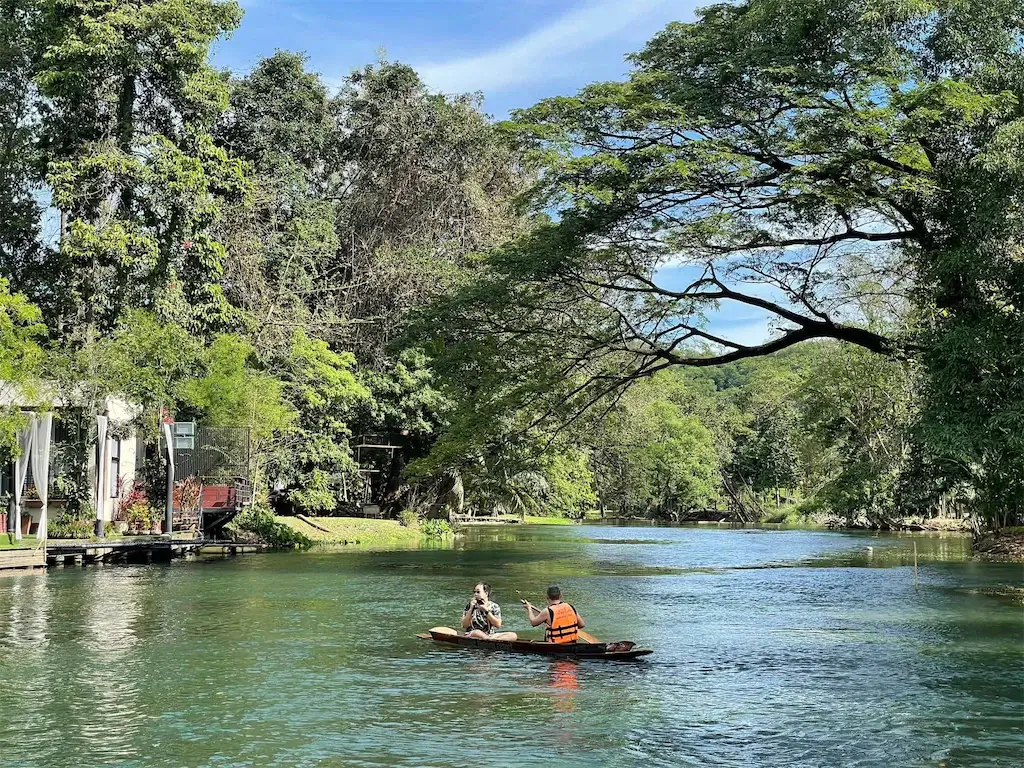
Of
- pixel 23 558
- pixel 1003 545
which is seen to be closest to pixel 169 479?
pixel 23 558

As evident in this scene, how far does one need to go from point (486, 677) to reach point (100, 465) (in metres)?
19.5

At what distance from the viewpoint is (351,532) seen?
40.6m

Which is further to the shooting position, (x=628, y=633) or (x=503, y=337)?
(x=503, y=337)

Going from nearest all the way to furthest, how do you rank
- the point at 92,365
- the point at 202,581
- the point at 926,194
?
the point at 926,194 → the point at 202,581 → the point at 92,365

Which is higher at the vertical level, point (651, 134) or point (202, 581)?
point (651, 134)

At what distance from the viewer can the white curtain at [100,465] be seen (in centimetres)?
2984

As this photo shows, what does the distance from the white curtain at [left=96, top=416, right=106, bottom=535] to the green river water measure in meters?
3.65

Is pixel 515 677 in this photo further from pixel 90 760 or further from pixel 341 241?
pixel 341 241

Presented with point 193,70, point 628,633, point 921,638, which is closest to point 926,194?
point 921,638

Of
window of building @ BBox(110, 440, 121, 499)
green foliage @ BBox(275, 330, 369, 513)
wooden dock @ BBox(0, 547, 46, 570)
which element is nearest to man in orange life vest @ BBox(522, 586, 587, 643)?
wooden dock @ BBox(0, 547, 46, 570)

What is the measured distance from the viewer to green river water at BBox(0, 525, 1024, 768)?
1027 centimetres

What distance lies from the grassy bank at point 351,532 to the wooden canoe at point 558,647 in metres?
23.6

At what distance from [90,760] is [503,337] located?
798 inches

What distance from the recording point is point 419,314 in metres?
29.0
